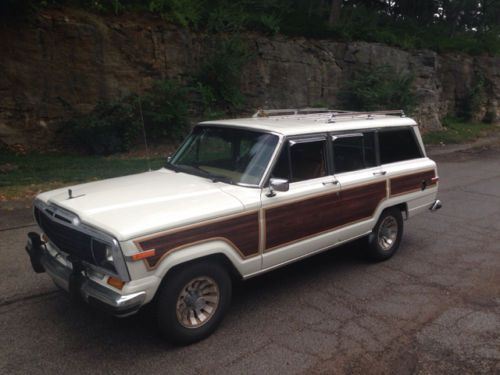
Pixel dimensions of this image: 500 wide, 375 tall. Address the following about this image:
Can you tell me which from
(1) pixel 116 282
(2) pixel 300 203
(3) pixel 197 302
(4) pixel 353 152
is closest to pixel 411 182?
(4) pixel 353 152

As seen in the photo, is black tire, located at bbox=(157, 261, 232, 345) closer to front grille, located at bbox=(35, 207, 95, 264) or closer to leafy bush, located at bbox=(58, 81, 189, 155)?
front grille, located at bbox=(35, 207, 95, 264)

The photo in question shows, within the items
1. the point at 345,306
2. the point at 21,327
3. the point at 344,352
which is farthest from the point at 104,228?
the point at 345,306

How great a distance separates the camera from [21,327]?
414cm

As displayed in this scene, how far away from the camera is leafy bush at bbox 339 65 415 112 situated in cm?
1703

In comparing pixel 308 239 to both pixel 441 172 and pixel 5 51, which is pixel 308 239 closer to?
pixel 441 172

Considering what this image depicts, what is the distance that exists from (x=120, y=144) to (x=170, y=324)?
910 centimetres

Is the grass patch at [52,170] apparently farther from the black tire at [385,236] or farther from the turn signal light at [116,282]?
the black tire at [385,236]

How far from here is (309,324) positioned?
14.1 ft

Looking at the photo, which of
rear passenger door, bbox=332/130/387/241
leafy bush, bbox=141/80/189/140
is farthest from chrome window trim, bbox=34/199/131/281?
leafy bush, bbox=141/80/189/140

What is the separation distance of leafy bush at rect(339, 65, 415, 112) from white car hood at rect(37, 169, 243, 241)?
13.6 meters

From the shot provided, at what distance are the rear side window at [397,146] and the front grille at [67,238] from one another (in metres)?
3.58

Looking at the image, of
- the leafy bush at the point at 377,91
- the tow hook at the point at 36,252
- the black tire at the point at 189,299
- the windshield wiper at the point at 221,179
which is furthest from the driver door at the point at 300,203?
the leafy bush at the point at 377,91

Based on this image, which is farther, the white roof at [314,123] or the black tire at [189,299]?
the white roof at [314,123]

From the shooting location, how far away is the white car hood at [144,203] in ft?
11.6
